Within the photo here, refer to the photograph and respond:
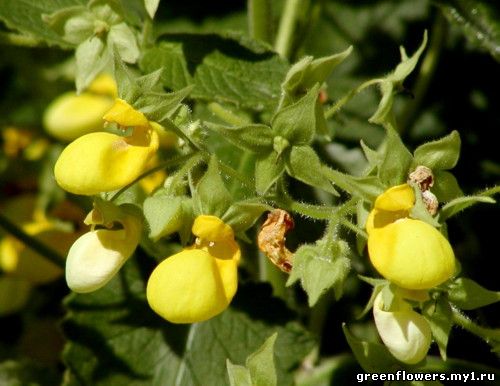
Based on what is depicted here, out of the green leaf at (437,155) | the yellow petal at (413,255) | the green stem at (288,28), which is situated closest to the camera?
the yellow petal at (413,255)

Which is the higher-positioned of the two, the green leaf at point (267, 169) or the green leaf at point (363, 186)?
the green leaf at point (363, 186)

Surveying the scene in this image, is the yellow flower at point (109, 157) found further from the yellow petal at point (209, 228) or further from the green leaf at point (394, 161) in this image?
the green leaf at point (394, 161)

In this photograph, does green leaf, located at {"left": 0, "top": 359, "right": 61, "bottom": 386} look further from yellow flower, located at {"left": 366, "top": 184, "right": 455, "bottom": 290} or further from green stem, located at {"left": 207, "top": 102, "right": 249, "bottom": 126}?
yellow flower, located at {"left": 366, "top": 184, "right": 455, "bottom": 290}

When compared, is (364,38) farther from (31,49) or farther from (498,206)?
(31,49)

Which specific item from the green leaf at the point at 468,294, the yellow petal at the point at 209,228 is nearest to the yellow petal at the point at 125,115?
the yellow petal at the point at 209,228

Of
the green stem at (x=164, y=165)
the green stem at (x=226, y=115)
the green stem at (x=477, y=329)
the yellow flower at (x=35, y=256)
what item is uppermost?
the green stem at (x=164, y=165)

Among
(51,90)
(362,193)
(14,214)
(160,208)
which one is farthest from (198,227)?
(51,90)

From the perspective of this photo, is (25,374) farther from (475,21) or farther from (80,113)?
(475,21)
